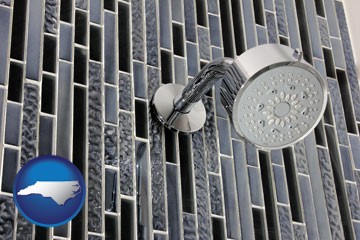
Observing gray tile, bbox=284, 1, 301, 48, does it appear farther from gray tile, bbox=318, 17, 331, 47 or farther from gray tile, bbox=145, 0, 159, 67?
gray tile, bbox=145, 0, 159, 67

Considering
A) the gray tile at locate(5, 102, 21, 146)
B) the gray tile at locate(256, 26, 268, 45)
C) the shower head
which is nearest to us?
the shower head

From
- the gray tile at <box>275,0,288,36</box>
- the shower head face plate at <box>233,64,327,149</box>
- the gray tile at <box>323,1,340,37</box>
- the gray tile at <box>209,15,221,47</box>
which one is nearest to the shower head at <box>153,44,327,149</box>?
the shower head face plate at <box>233,64,327,149</box>

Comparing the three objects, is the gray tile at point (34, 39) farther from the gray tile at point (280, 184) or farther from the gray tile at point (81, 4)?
A: the gray tile at point (280, 184)

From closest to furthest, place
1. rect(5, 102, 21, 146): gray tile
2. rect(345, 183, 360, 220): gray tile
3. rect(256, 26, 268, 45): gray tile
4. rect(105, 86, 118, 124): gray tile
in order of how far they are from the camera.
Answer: rect(5, 102, 21, 146): gray tile
rect(105, 86, 118, 124): gray tile
rect(345, 183, 360, 220): gray tile
rect(256, 26, 268, 45): gray tile

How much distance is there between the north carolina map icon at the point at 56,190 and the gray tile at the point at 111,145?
148 mm

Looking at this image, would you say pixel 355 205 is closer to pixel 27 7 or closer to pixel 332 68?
pixel 332 68

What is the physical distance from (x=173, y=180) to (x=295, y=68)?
1.09 ft

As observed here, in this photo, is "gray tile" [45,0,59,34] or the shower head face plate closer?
the shower head face plate

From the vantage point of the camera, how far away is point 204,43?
142 cm

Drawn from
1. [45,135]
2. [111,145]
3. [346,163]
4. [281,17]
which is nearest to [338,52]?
[281,17]

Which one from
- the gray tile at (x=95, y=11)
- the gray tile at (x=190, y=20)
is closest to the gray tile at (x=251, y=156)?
the gray tile at (x=190, y=20)

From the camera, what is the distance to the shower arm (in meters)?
1.17

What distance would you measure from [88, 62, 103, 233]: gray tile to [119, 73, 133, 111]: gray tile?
0.13 ft

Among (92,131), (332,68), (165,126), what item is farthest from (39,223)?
(332,68)
